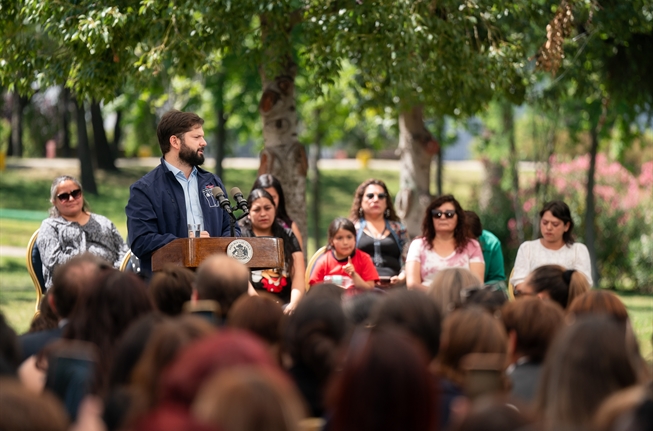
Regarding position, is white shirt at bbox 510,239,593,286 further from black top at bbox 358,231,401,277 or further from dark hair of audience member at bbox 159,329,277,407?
dark hair of audience member at bbox 159,329,277,407

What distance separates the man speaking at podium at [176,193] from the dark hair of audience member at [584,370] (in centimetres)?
390

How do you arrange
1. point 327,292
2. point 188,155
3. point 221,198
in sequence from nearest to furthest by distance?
point 327,292
point 221,198
point 188,155

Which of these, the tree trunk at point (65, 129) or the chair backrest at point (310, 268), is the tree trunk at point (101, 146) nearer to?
the tree trunk at point (65, 129)

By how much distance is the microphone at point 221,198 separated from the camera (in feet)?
21.9

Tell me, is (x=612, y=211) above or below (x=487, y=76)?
below

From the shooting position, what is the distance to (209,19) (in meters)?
9.26

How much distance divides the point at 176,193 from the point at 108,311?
2.86 m

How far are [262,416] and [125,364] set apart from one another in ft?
4.24

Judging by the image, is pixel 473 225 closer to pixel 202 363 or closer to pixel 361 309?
pixel 361 309

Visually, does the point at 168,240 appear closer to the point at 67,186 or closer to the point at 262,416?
the point at 67,186

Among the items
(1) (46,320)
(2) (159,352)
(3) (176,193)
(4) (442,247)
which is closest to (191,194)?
(3) (176,193)

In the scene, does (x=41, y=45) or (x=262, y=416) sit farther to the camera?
(x=41, y=45)

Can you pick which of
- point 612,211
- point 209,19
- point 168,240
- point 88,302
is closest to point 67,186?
point 168,240

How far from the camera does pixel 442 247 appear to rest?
316 inches
